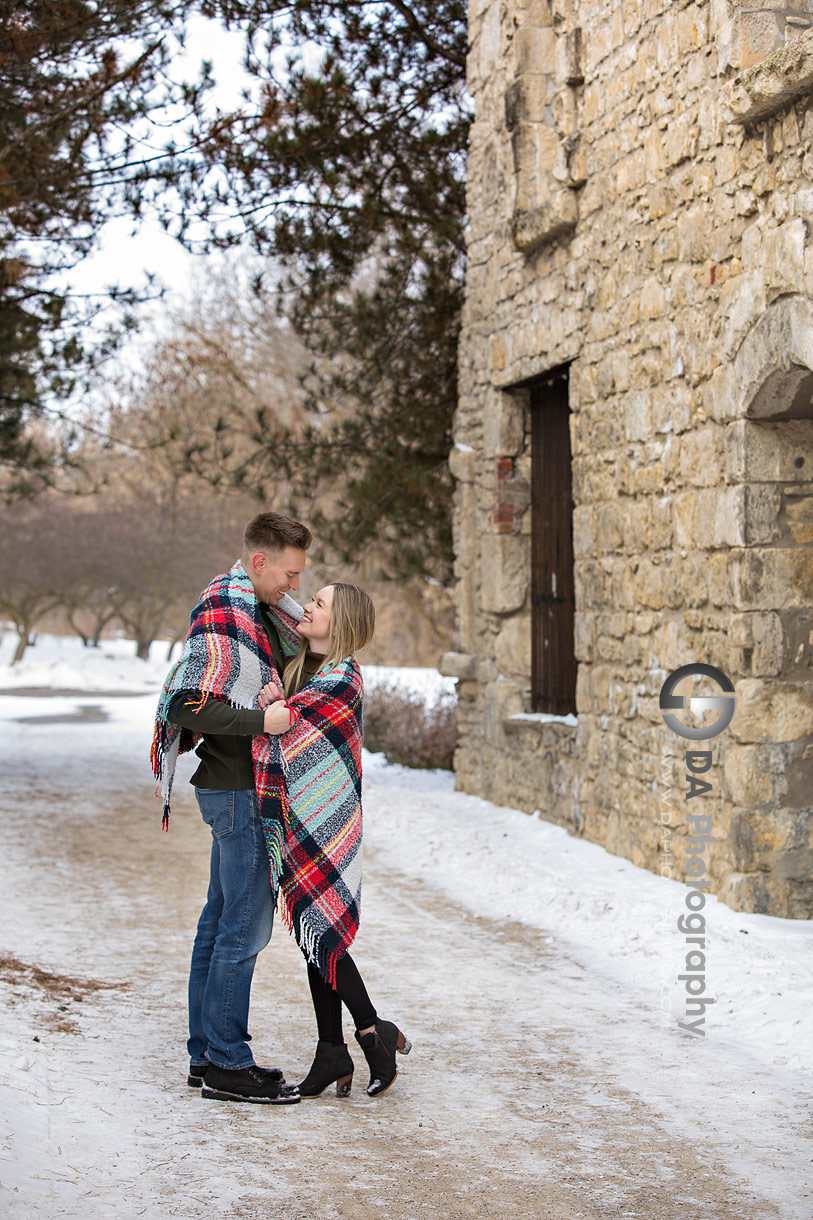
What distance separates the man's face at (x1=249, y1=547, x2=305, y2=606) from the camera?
382 cm

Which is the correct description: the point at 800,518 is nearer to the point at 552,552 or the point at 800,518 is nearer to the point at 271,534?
the point at 271,534

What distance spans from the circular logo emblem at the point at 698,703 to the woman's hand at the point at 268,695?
247cm

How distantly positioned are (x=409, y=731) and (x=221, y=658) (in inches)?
359

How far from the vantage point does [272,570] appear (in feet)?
12.5

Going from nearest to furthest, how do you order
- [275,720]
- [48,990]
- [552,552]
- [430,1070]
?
[275,720] < [430,1070] < [48,990] < [552,552]

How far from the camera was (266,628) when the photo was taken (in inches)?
154

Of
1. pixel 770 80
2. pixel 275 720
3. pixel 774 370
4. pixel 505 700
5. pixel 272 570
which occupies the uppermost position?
pixel 770 80

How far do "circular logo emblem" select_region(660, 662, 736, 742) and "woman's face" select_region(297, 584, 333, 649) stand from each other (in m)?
2.30

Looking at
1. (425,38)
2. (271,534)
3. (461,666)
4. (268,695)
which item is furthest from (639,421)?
(425,38)

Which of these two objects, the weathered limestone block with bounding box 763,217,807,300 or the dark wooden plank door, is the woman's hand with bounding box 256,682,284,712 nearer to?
the weathered limestone block with bounding box 763,217,807,300

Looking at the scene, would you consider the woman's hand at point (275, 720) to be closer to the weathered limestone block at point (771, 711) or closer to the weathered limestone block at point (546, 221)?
the weathered limestone block at point (771, 711)

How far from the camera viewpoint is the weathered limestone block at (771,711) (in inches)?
223

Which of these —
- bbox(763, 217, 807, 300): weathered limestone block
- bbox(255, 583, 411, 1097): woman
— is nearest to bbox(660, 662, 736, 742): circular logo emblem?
bbox(763, 217, 807, 300): weathered limestone block

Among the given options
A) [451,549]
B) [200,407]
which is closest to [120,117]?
[451,549]
